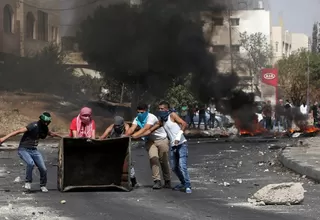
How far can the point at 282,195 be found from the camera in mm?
10539

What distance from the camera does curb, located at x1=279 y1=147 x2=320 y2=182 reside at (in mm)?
13867

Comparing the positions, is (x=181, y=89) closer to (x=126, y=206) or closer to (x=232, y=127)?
(x=232, y=127)

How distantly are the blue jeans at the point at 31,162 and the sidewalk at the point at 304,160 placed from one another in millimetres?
4779

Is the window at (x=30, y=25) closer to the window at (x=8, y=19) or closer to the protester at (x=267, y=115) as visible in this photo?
the window at (x=8, y=19)

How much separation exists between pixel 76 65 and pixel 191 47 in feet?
24.6

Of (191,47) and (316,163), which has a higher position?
(191,47)

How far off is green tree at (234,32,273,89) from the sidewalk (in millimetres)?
12279

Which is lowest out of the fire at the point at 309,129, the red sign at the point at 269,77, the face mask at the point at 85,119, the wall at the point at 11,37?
the fire at the point at 309,129

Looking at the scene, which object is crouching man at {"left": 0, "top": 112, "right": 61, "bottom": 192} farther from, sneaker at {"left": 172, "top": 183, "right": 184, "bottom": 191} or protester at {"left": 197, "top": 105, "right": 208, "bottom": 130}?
protester at {"left": 197, "top": 105, "right": 208, "bottom": 130}

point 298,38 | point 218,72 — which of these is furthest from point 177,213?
point 298,38

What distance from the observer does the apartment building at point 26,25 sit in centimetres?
3709

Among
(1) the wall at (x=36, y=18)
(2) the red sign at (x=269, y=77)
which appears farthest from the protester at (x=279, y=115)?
(1) the wall at (x=36, y=18)

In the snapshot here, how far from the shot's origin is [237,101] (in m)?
31.4

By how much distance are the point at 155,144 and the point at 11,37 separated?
25.9m
